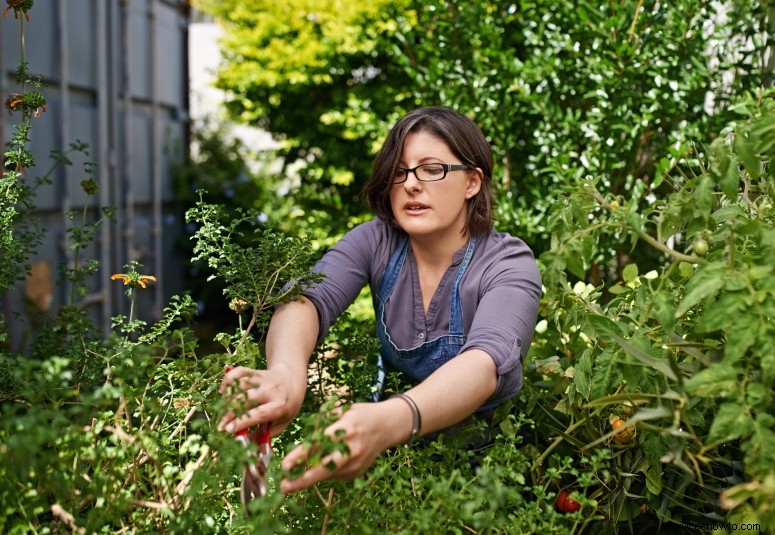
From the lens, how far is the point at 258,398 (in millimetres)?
1421

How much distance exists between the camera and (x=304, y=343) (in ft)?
5.66

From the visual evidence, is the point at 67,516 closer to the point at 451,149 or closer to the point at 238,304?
the point at 238,304

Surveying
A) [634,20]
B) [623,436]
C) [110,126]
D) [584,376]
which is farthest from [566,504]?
[110,126]

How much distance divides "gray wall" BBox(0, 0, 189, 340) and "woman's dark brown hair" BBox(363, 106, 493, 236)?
200cm

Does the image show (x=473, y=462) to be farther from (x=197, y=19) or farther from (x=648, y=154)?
(x=197, y=19)

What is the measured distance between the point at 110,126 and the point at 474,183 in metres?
3.75

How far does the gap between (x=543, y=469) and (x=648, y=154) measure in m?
1.75

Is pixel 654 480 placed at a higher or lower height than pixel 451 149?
lower

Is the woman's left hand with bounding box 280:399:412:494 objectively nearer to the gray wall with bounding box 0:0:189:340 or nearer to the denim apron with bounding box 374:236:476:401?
the denim apron with bounding box 374:236:476:401

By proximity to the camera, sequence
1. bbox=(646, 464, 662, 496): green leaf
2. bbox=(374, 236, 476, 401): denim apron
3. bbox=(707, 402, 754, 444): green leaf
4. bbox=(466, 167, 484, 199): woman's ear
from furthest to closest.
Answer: bbox=(466, 167, 484, 199): woman's ear → bbox=(374, 236, 476, 401): denim apron → bbox=(646, 464, 662, 496): green leaf → bbox=(707, 402, 754, 444): green leaf

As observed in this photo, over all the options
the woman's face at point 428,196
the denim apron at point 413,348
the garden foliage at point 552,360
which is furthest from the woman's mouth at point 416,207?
the garden foliage at point 552,360

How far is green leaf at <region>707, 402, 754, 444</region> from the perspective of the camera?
1203 millimetres

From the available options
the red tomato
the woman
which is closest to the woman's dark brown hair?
the woman

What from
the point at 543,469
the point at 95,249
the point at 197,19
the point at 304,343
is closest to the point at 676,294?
the point at 543,469
